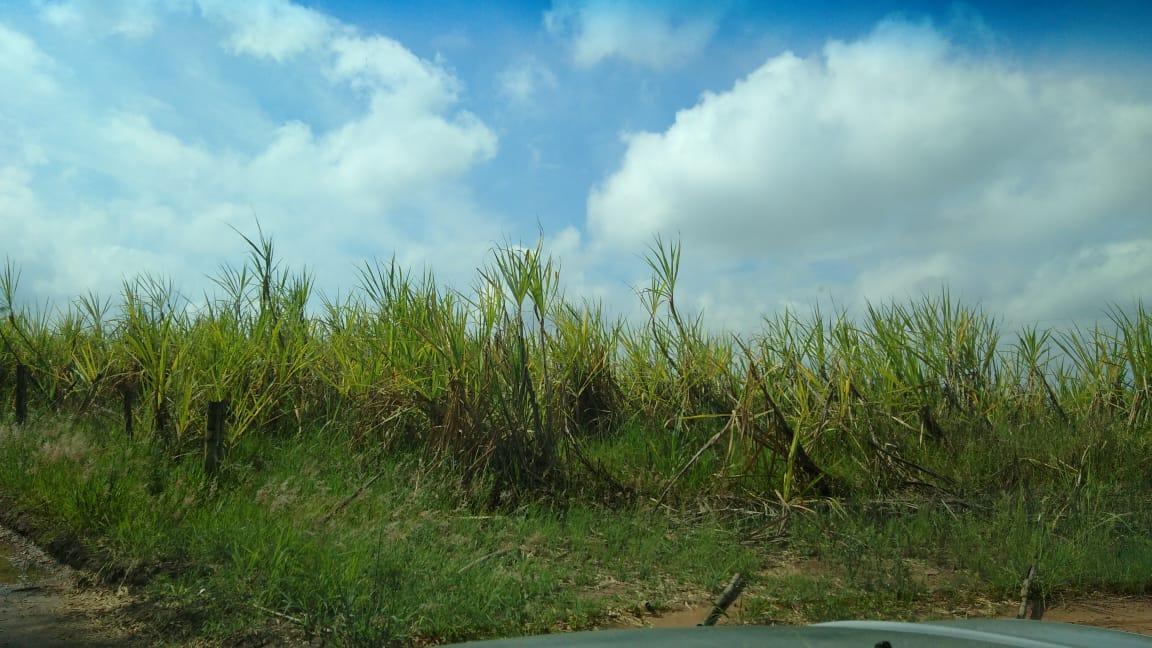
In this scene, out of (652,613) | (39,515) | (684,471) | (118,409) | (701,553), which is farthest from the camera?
(118,409)

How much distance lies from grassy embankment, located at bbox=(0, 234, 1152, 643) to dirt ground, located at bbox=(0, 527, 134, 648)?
0.48 feet

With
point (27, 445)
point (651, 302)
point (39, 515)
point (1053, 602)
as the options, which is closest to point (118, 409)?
point (27, 445)

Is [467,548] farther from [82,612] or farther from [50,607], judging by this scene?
[50,607]

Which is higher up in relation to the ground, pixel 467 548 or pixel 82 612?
pixel 467 548

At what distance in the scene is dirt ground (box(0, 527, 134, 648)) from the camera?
3.53 metres

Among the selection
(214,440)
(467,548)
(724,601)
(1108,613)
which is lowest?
(1108,613)

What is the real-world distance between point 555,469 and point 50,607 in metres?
2.85

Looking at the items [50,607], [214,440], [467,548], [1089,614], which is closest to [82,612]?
[50,607]

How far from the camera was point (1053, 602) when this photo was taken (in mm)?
4199

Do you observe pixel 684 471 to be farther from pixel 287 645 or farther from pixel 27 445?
pixel 27 445

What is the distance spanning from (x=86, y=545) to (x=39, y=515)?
91 cm

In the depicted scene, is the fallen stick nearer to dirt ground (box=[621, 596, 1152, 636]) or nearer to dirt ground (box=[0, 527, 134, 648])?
dirt ground (box=[621, 596, 1152, 636])

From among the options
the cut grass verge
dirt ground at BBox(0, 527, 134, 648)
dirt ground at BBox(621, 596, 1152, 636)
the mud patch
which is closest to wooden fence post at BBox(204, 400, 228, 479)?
the cut grass verge

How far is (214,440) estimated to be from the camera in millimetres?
5332
